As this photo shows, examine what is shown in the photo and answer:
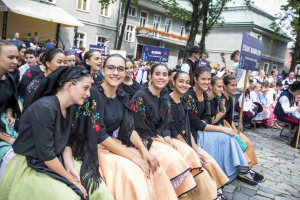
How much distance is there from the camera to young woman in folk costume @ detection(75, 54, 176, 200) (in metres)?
2.47

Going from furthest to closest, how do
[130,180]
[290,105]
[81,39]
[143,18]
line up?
1. [143,18]
2. [81,39]
3. [290,105]
4. [130,180]

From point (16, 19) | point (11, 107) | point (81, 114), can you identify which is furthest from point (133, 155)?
point (16, 19)

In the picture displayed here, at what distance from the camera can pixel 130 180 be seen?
2439 mm

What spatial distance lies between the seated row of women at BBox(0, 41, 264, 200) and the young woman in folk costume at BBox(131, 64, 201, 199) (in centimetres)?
1

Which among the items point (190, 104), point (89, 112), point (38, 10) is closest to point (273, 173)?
point (190, 104)

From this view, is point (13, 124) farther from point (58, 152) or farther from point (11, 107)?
point (58, 152)

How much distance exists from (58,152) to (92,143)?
0.37m

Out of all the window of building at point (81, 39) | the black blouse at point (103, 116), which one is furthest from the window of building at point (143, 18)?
the black blouse at point (103, 116)

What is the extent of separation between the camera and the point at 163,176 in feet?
9.18

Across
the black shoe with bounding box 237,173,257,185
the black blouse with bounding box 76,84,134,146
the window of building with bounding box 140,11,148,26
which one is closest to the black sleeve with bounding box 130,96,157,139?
the black blouse with bounding box 76,84,134,146

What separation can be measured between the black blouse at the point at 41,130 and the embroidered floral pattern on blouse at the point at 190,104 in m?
2.40

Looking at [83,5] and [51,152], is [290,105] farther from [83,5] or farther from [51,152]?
[83,5]

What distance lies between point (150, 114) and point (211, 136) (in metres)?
1.36

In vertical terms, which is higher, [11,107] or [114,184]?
[11,107]
